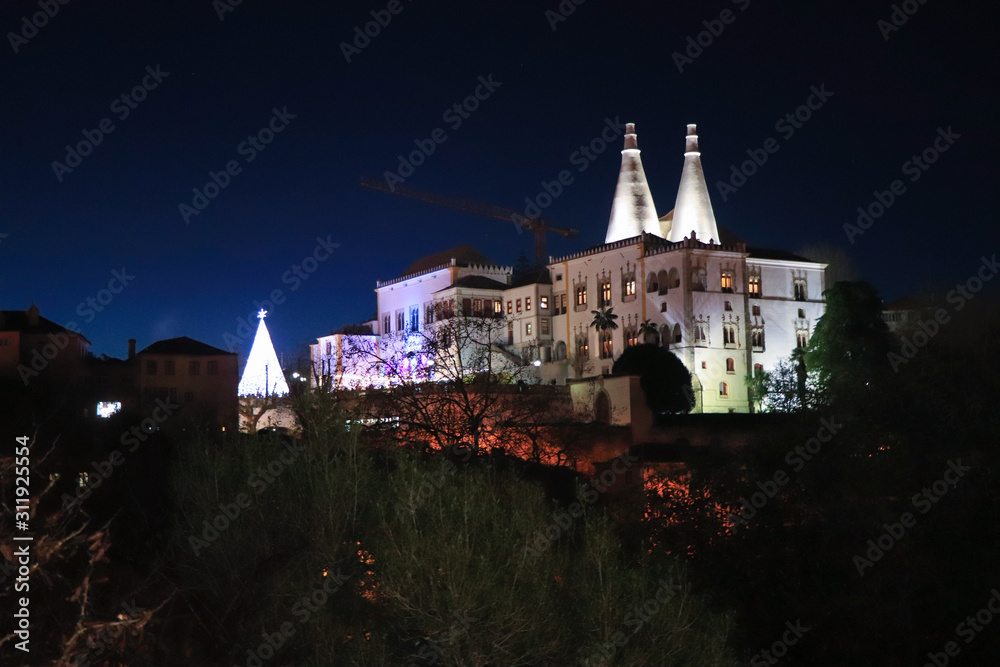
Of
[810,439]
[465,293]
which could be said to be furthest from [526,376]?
[810,439]

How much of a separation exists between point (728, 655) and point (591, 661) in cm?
265

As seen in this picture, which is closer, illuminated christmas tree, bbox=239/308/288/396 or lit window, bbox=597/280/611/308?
illuminated christmas tree, bbox=239/308/288/396

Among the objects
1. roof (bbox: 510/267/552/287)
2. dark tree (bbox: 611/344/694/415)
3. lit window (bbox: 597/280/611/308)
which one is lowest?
dark tree (bbox: 611/344/694/415)

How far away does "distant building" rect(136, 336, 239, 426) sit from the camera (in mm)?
49438

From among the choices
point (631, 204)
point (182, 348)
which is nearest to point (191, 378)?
point (182, 348)

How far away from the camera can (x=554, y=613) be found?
16.8m

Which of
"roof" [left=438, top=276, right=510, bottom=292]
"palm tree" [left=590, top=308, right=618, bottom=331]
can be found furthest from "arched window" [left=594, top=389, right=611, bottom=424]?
"roof" [left=438, top=276, right=510, bottom=292]

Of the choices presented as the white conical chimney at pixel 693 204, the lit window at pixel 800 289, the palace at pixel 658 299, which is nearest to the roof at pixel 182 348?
the palace at pixel 658 299

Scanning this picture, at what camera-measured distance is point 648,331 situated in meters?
58.8

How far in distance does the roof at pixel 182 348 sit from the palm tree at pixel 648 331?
65.7 ft

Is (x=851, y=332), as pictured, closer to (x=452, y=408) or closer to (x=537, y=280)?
(x=537, y=280)

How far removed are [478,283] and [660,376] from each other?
21.0 m

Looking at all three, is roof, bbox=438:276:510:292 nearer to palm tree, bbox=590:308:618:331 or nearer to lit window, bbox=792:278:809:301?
palm tree, bbox=590:308:618:331

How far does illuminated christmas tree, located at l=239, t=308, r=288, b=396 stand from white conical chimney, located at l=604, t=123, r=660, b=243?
19.0 metres
